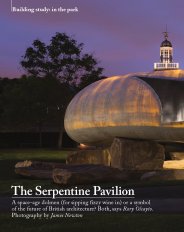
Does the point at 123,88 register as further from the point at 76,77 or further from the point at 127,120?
the point at 76,77

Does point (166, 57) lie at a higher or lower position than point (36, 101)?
higher

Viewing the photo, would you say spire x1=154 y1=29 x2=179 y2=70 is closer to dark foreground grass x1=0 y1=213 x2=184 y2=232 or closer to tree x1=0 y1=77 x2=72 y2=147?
dark foreground grass x1=0 y1=213 x2=184 y2=232

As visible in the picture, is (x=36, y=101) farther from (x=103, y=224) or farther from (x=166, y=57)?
(x=103, y=224)

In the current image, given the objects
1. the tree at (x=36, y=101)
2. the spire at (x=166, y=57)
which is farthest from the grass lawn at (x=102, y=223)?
the tree at (x=36, y=101)

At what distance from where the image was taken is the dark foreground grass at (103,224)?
26.6 ft

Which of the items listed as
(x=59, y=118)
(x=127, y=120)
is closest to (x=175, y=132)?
(x=127, y=120)

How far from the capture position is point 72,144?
44.3 metres

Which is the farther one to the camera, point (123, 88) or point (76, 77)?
point (76, 77)

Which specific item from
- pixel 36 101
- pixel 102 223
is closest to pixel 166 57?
pixel 102 223

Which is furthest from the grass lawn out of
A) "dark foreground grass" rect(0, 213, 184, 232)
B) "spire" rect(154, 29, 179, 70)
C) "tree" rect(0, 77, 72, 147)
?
"tree" rect(0, 77, 72, 147)

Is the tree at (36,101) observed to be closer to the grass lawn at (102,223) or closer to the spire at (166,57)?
the spire at (166,57)

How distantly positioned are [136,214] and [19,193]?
15.8 feet

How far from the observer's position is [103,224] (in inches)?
334

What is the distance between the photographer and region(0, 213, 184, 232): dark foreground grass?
8102 mm
